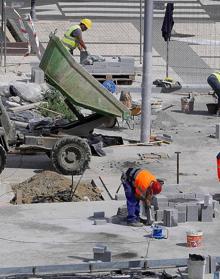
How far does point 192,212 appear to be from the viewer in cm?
1688

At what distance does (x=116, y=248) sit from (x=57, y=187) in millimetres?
3456

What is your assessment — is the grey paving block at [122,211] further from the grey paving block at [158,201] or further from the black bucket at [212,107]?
the black bucket at [212,107]

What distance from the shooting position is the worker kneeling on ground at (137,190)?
53.3 ft

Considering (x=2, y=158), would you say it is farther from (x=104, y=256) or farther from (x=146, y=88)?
(x=104, y=256)

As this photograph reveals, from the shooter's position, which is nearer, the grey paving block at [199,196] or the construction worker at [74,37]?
the grey paving block at [199,196]

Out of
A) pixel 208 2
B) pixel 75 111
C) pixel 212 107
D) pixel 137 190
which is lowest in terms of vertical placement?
pixel 137 190

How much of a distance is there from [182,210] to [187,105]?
9.85 meters

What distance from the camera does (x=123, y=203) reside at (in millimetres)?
17844

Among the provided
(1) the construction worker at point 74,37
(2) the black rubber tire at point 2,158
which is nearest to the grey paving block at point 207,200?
(2) the black rubber tire at point 2,158

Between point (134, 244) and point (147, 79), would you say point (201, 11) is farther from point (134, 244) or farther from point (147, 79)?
point (134, 244)

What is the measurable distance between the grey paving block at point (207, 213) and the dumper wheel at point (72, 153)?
358 centimetres

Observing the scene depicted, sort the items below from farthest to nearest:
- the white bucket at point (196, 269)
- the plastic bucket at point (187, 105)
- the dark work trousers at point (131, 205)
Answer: the plastic bucket at point (187, 105), the dark work trousers at point (131, 205), the white bucket at point (196, 269)

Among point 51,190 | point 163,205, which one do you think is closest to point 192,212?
point 163,205

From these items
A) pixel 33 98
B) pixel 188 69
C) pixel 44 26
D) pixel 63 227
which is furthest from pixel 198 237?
pixel 44 26
